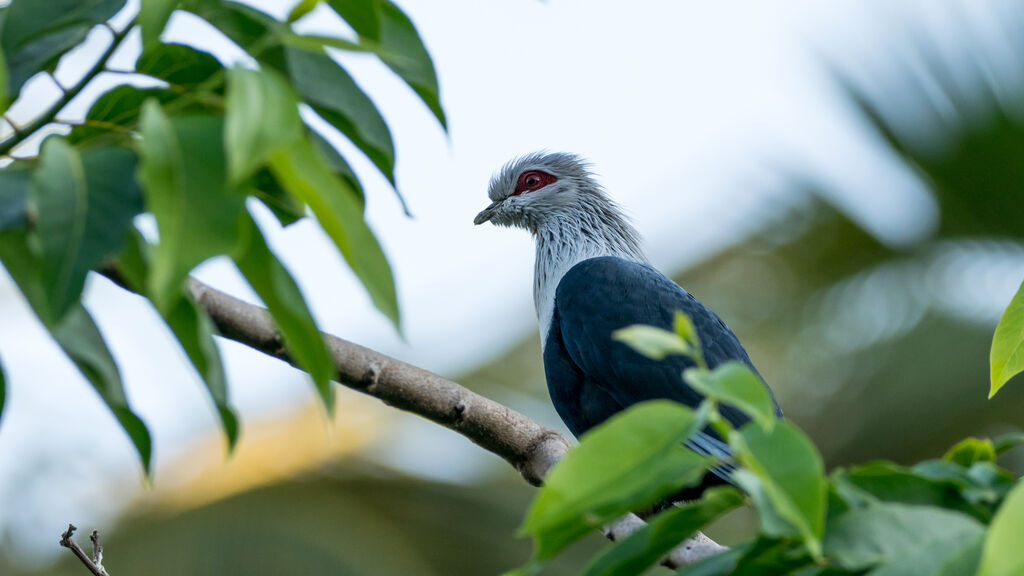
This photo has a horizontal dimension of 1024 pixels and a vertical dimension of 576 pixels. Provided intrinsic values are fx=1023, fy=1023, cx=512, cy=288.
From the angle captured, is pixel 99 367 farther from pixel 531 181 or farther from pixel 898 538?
pixel 531 181

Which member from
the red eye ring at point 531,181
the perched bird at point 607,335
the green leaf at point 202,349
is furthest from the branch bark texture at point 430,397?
the red eye ring at point 531,181

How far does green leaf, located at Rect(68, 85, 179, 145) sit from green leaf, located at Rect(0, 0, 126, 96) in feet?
0.29

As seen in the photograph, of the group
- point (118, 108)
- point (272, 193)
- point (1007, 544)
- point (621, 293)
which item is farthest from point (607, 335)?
point (1007, 544)

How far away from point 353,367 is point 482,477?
6.44 m

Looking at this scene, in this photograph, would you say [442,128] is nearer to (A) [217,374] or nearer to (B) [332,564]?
(A) [217,374]

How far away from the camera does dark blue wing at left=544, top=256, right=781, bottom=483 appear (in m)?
3.79

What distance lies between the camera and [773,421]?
93 centimetres

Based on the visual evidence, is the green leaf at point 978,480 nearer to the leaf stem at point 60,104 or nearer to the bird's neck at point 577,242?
the leaf stem at point 60,104

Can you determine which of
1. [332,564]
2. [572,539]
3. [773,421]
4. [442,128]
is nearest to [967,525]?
[773,421]

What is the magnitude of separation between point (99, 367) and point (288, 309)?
1.17ft

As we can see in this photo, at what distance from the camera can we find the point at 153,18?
3.95 feet

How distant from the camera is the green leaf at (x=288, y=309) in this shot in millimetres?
1195

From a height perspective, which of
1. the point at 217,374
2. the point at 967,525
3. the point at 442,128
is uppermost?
the point at 442,128

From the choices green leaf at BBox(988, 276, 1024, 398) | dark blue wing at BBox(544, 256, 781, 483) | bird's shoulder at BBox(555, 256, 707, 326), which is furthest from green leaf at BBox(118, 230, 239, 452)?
bird's shoulder at BBox(555, 256, 707, 326)
